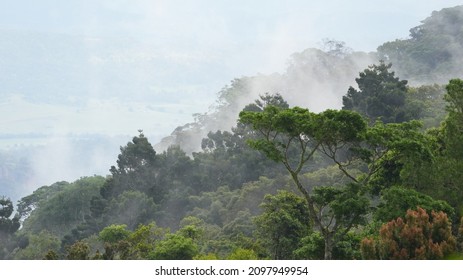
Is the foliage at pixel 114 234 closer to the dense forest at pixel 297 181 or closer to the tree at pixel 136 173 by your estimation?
the dense forest at pixel 297 181

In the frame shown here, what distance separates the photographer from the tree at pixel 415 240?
1402 cm

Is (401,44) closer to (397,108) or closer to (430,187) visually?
(397,108)

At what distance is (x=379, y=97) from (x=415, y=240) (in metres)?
33.5

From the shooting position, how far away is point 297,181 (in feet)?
59.6

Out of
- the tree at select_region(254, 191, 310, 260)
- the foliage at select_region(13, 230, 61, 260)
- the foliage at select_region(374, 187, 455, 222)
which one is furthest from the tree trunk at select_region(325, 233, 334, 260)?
the foliage at select_region(13, 230, 61, 260)

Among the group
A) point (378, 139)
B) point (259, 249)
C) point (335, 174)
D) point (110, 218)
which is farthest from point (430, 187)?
point (110, 218)

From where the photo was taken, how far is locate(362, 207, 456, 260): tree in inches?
552

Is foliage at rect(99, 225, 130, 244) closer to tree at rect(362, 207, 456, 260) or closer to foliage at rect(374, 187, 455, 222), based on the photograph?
foliage at rect(374, 187, 455, 222)

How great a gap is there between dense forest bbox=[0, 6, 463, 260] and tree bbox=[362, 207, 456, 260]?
3 centimetres

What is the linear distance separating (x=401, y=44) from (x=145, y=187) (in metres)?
45.0

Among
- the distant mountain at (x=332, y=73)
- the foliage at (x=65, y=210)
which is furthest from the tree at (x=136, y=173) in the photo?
the distant mountain at (x=332, y=73)

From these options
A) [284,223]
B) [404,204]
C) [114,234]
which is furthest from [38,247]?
[404,204]

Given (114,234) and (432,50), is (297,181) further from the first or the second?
(432,50)

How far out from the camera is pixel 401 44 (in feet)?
272
